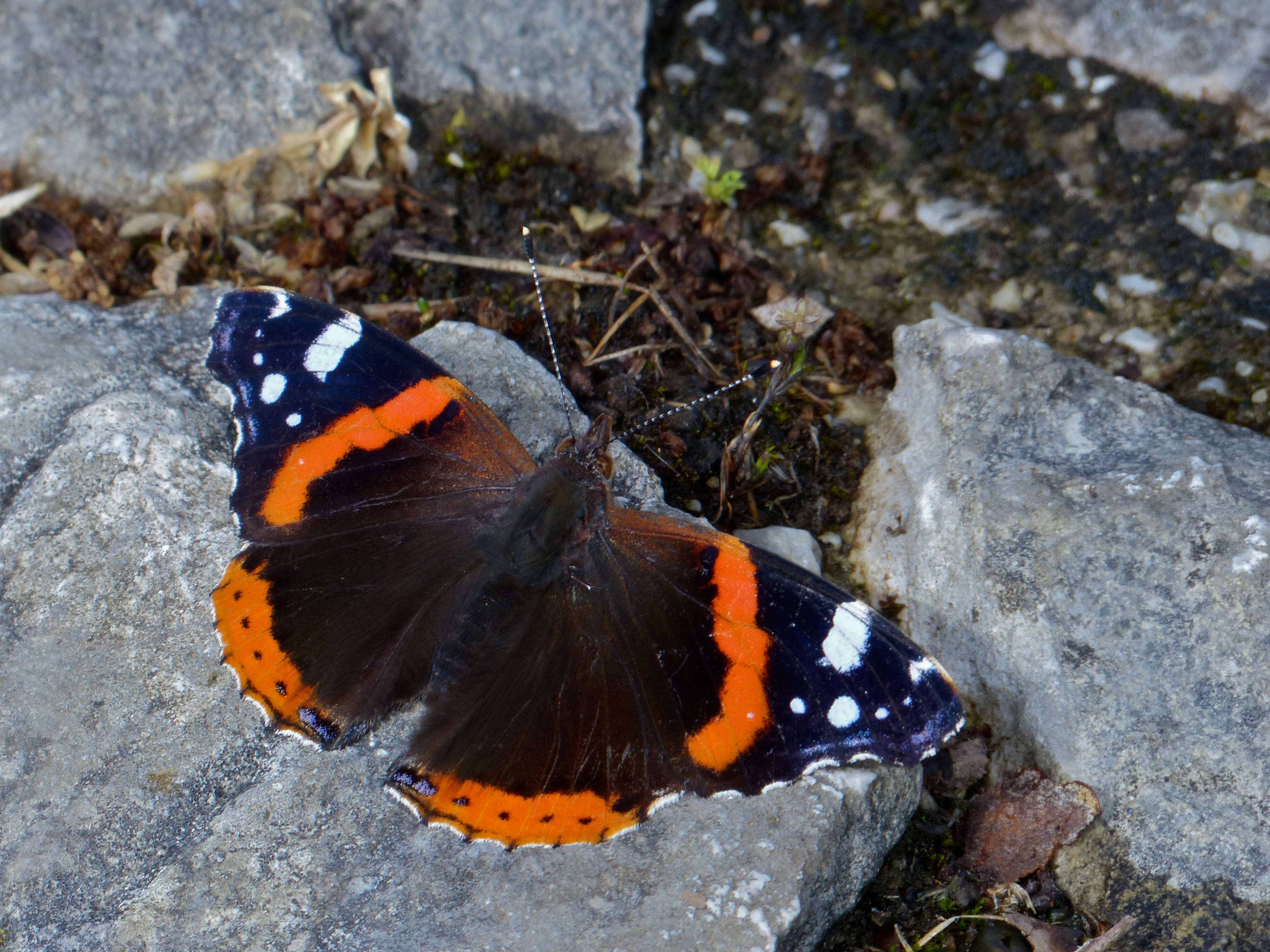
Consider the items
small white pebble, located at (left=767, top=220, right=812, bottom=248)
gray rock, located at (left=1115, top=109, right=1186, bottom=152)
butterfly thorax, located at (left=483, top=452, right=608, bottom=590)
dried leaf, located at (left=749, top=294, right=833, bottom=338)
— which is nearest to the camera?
butterfly thorax, located at (left=483, top=452, right=608, bottom=590)

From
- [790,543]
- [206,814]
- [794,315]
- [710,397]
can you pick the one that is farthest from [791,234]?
[206,814]

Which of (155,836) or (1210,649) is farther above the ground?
(1210,649)

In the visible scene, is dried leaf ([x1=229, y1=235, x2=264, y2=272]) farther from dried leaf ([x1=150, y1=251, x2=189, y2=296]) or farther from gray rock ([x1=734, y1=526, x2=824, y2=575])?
gray rock ([x1=734, y1=526, x2=824, y2=575])

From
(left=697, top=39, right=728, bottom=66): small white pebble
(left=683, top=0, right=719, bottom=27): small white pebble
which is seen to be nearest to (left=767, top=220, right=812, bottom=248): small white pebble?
(left=697, top=39, right=728, bottom=66): small white pebble

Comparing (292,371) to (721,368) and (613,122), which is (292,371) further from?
(613,122)

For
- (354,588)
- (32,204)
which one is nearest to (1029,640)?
(354,588)

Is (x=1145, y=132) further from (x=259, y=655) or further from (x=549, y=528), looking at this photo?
(x=259, y=655)
